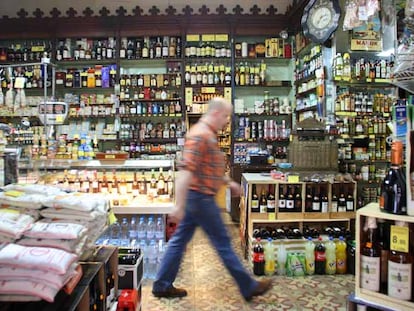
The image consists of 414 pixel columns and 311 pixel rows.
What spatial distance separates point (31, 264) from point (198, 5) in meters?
7.09

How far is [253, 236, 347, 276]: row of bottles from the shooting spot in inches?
159

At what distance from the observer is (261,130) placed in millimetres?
7176

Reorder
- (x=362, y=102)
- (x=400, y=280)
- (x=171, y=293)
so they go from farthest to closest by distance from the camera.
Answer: (x=362, y=102), (x=171, y=293), (x=400, y=280)

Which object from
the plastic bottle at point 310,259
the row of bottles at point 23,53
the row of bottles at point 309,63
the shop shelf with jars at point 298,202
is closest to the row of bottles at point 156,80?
the row of bottles at point 23,53

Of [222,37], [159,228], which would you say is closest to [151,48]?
[222,37]

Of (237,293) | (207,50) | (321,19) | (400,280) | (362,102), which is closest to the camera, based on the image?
(400,280)

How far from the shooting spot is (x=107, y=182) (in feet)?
13.1

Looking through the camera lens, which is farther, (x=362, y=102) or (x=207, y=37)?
(x=207, y=37)

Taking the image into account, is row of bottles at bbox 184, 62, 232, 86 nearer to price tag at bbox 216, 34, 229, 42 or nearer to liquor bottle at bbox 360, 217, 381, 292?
price tag at bbox 216, 34, 229, 42

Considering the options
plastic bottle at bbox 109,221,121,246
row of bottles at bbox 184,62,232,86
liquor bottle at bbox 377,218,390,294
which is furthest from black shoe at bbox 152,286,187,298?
row of bottles at bbox 184,62,232,86

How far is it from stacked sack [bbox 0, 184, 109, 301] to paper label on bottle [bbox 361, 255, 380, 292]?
1353 millimetres

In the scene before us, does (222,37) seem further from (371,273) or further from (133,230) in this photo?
(371,273)

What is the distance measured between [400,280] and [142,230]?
261cm

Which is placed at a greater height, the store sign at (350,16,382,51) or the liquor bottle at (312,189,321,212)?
the store sign at (350,16,382,51)
